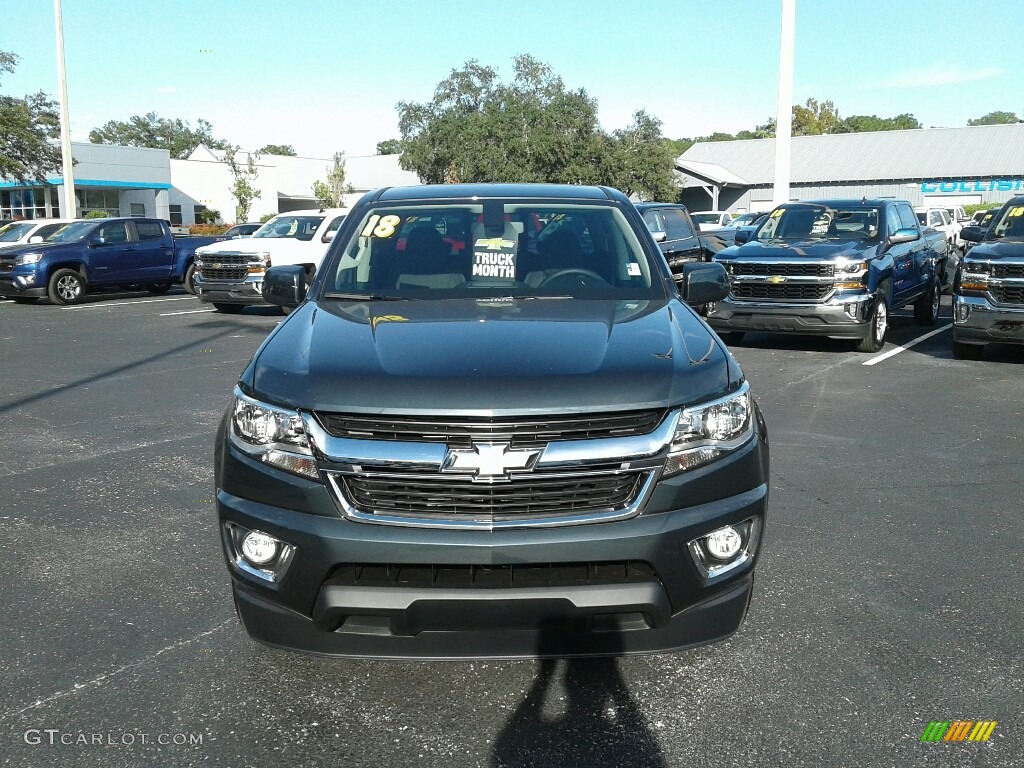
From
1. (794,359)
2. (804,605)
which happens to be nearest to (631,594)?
(804,605)

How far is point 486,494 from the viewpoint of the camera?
3.04m

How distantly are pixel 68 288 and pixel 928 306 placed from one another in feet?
53.9

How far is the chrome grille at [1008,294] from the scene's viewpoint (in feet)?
34.6

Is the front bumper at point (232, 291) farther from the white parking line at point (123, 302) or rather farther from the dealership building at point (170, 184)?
the dealership building at point (170, 184)

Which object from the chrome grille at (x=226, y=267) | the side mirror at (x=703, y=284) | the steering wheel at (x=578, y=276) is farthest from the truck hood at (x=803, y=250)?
the chrome grille at (x=226, y=267)

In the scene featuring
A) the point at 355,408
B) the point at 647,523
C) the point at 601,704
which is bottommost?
the point at 601,704

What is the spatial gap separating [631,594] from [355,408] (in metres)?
1.03

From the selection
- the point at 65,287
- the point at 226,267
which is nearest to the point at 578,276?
the point at 226,267

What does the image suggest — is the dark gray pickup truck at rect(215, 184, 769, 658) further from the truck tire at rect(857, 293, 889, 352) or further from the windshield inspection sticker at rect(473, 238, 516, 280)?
the truck tire at rect(857, 293, 889, 352)

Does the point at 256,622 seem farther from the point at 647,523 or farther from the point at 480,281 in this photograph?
the point at 480,281

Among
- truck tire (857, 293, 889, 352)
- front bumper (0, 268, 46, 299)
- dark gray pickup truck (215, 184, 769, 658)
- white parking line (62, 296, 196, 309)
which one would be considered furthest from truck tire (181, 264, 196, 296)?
dark gray pickup truck (215, 184, 769, 658)

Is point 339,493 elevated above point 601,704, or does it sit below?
above

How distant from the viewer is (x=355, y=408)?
10.2 feet

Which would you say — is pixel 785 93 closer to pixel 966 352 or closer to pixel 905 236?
pixel 905 236
